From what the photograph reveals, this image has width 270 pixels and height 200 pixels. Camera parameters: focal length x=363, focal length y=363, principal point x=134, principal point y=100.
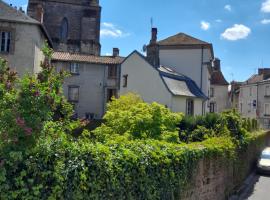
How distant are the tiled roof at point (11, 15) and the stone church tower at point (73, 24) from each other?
23.5 m

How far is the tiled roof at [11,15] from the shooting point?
25594 mm

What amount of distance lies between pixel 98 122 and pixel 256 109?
32044 mm

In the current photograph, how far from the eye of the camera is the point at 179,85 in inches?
1197

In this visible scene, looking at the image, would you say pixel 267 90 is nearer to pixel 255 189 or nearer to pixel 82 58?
pixel 82 58

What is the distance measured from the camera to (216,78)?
53719 millimetres

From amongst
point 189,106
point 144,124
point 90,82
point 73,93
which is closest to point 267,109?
point 189,106

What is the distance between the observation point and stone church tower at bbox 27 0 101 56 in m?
51.0

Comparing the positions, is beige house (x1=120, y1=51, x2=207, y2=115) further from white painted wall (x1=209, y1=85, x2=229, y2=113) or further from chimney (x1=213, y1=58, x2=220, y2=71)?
chimney (x1=213, y1=58, x2=220, y2=71)

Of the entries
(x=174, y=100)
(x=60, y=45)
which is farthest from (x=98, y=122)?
(x=60, y=45)

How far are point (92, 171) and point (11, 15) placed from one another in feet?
76.2

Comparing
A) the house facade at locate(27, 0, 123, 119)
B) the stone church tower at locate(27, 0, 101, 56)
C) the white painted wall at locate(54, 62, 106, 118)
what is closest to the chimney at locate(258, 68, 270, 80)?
the house facade at locate(27, 0, 123, 119)

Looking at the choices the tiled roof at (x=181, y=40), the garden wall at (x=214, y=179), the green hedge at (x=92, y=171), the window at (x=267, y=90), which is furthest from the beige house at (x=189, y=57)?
the green hedge at (x=92, y=171)

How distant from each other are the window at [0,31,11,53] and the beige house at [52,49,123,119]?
12.7 meters

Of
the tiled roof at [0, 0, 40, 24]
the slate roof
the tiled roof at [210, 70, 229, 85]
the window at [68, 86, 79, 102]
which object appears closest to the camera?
the tiled roof at [0, 0, 40, 24]
